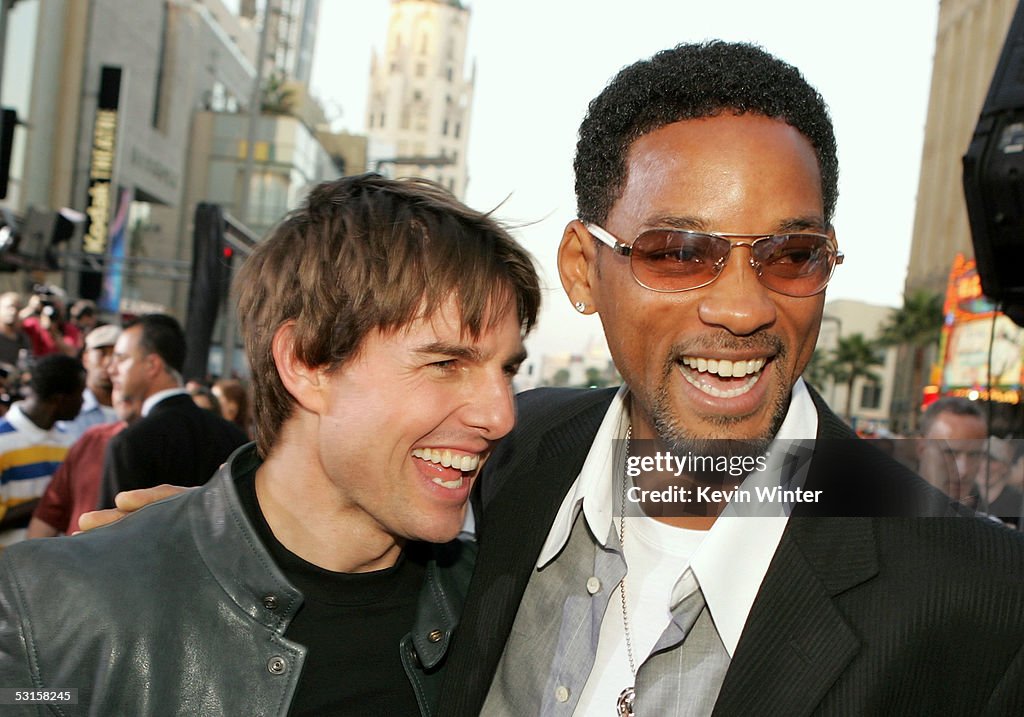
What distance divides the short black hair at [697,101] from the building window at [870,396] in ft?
285

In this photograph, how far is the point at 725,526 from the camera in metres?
2.07

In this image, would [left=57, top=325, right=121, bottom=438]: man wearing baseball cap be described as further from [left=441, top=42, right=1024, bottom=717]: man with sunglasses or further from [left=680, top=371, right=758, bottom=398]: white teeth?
[left=680, top=371, right=758, bottom=398]: white teeth

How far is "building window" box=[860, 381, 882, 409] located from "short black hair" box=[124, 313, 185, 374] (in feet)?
275

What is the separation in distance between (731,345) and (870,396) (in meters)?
91.7

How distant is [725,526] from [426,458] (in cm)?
67

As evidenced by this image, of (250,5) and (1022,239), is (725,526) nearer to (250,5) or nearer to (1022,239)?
(1022,239)

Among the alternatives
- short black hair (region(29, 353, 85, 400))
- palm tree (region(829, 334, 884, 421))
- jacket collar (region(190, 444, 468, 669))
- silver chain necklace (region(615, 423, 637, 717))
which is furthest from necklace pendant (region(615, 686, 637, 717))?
palm tree (region(829, 334, 884, 421))

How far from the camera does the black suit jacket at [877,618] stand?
1.80 m

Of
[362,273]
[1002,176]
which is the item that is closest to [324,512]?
[362,273]

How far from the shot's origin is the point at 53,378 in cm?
611

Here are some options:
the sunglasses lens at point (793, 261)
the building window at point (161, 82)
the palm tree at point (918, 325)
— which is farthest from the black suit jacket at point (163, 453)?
the palm tree at point (918, 325)

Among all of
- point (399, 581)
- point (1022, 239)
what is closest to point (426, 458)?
point (399, 581)

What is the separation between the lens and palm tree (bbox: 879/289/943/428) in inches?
2378

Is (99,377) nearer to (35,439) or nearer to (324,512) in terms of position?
(35,439)
